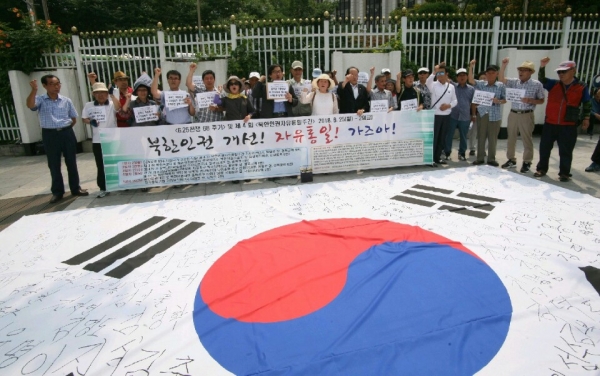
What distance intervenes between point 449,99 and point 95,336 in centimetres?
675

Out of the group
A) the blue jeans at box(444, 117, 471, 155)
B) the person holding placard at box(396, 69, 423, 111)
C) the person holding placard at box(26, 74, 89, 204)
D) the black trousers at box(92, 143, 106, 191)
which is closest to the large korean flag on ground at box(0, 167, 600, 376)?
the black trousers at box(92, 143, 106, 191)

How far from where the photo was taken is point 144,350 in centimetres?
257

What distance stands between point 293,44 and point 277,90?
13.4ft

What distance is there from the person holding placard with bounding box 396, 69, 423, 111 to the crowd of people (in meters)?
0.02

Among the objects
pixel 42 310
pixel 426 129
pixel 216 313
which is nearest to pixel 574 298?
pixel 216 313

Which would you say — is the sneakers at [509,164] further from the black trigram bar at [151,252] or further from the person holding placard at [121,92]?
the person holding placard at [121,92]

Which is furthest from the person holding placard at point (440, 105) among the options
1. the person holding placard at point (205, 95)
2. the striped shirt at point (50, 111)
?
the striped shirt at point (50, 111)

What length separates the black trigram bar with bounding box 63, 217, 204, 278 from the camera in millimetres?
3793

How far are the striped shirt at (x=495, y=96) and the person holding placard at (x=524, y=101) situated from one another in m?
0.15

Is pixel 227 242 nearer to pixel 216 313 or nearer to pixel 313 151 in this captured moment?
pixel 216 313

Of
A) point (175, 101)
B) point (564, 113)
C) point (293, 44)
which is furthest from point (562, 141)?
point (293, 44)

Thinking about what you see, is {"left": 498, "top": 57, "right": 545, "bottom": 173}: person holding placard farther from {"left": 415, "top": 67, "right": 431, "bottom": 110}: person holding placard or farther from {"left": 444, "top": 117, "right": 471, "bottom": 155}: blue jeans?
{"left": 415, "top": 67, "right": 431, "bottom": 110}: person holding placard

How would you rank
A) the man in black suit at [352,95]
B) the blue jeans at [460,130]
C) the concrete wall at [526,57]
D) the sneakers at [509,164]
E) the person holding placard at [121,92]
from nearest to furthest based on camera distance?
→ the person holding placard at [121,92] < the man in black suit at [352,95] < the sneakers at [509,164] < the blue jeans at [460,130] < the concrete wall at [526,57]

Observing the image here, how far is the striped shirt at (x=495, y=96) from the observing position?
276 inches
